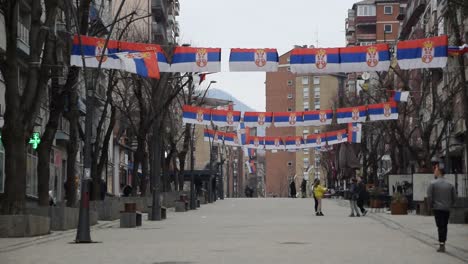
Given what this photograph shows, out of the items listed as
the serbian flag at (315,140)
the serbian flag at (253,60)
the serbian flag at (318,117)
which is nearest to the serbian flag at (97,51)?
the serbian flag at (253,60)

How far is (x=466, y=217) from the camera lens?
1355 inches

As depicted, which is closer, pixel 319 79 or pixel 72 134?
pixel 72 134

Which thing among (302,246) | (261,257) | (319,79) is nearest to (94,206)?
(302,246)

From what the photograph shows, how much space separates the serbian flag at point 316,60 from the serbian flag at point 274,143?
4305cm

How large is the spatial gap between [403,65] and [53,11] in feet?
36.4

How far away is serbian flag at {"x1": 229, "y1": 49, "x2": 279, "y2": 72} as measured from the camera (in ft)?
107

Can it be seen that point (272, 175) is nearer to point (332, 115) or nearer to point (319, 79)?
point (319, 79)

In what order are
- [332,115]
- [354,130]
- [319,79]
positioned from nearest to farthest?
[332,115] → [354,130] → [319,79]

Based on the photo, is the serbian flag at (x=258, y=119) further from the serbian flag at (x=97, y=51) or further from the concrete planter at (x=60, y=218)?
the concrete planter at (x=60, y=218)

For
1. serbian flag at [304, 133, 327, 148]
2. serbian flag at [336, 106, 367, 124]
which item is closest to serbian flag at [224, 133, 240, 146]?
serbian flag at [304, 133, 327, 148]

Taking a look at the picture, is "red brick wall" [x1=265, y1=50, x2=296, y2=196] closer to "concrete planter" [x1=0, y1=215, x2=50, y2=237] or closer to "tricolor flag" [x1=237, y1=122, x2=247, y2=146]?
"tricolor flag" [x1=237, y1=122, x2=247, y2=146]

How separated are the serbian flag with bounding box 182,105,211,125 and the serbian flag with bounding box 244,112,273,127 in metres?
3.27

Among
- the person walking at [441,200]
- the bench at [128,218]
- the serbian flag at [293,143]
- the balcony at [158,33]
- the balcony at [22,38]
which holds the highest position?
the balcony at [158,33]

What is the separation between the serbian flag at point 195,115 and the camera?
54531mm
